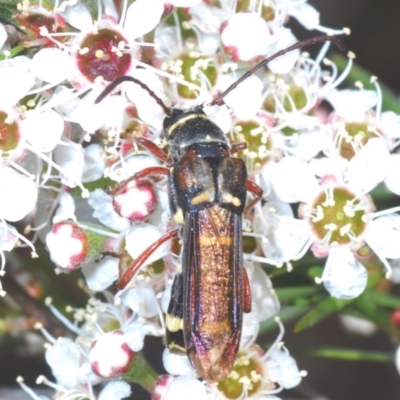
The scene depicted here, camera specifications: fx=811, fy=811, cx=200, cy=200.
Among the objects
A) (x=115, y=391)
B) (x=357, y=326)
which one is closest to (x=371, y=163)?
(x=115, y=391)

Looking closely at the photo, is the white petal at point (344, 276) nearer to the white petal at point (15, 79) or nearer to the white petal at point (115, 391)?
the white petal at point (115, 391)

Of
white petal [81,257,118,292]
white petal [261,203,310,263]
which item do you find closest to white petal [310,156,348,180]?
white petal [261,203,310,263]

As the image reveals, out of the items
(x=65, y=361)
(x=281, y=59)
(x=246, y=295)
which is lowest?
(x=65, y=361)

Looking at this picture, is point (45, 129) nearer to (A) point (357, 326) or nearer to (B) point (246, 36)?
(B) point (246, 36)

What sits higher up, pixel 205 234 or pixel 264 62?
pixel 264 62

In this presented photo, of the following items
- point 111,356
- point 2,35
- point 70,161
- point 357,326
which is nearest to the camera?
point 2,35

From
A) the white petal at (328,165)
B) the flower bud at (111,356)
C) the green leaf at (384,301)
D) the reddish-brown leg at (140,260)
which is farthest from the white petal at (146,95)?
the green leaf at (384,301)

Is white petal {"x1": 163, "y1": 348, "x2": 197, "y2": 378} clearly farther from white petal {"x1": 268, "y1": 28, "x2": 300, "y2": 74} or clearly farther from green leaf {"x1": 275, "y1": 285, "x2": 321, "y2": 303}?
white petal {"x1": 268, "y1": 28, "x2": 300, "y2": 74}
